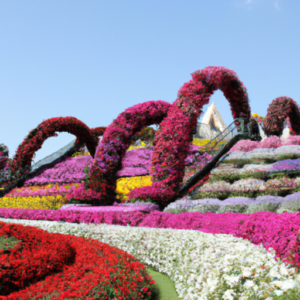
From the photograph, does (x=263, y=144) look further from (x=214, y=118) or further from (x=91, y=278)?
(x=214, y=118)

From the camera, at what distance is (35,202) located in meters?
11.4

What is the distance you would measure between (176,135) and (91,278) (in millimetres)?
6727

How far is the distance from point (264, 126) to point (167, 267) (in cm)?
1473

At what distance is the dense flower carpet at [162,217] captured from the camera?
332 centimetres

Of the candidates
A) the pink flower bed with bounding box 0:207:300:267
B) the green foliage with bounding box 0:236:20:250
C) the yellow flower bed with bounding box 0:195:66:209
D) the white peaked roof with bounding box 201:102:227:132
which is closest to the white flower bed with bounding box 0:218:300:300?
the pink flower bed with bounding box 0:207:300:267

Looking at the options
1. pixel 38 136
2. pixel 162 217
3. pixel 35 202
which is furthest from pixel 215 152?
pixel 38 136

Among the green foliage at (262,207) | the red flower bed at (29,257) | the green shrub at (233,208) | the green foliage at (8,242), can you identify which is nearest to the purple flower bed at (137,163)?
the green shrub at (233,208)

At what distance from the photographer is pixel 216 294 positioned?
10.7ft

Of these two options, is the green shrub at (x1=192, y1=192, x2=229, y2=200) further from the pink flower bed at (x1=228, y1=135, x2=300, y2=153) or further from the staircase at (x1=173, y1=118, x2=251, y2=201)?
the pink flower bed at (x1=228, y1=135, x2=300, y2=153)

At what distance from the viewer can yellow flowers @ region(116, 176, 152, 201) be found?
12.2 meters

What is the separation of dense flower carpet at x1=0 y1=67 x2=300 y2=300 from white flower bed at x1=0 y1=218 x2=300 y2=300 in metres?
0.01

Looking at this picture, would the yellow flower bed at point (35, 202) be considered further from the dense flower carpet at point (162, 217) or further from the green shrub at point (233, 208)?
the green shrub at point (233, 208)

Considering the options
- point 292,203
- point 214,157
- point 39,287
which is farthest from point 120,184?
point 39,287

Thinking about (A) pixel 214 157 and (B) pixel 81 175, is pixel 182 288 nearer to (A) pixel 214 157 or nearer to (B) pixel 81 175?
(A) pixel 214 157
